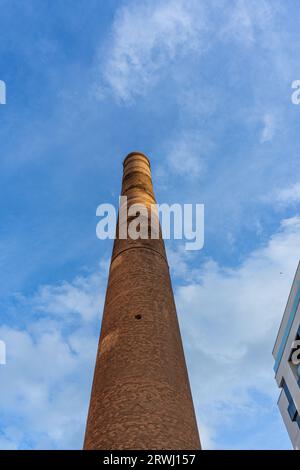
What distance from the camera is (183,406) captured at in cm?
780

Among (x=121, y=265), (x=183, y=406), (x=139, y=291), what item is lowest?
(x=183, y=406)

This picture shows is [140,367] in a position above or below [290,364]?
below

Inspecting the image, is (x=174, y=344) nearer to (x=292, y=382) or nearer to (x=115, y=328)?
(x=115, y=328)

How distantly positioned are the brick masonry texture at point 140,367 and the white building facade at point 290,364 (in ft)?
A: 32.2

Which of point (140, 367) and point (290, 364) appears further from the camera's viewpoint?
point (290, 364)

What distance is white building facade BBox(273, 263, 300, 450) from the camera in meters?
19.1

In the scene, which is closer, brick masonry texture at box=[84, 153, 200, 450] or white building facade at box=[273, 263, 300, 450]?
brick masonry texture at box=[84, 153, 200, 450]

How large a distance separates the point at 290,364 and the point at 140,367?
13728 millimetres

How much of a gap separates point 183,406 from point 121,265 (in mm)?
3890

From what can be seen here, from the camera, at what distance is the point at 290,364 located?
1986 cm

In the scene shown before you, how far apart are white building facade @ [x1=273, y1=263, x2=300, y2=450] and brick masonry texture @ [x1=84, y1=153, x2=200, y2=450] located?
9.82m

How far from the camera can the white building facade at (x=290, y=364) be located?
19062mm
